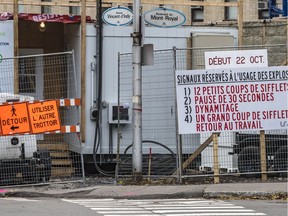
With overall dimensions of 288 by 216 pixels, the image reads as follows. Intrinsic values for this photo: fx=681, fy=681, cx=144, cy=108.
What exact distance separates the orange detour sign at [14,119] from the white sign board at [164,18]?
4.22 m

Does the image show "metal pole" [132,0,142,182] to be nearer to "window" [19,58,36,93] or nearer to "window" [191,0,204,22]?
"window" [19,58,36,93]

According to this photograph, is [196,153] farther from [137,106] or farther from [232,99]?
[137,106]

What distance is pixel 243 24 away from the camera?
19.4 meters

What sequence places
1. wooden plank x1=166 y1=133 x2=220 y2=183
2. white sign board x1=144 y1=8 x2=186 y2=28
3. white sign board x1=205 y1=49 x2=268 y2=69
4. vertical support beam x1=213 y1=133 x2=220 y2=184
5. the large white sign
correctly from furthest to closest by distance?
white sign board x1=144 y1=8 x2=186 y2=28
wooden plank x1=166 y1=133 x2=220 y2=183
white sign board x1=205 y1=49 x2=268 y2=69
vertical support beam x1=213 y1=133 x2=220 y2=184
the large white sign

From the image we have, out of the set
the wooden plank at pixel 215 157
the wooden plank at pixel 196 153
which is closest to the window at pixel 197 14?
the wooden plank at pixel 196 153

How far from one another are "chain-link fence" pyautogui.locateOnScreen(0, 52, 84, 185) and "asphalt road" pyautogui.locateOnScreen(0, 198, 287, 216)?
6.87 ft

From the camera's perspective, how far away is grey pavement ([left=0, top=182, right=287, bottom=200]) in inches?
487

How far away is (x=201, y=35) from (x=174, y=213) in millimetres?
8108

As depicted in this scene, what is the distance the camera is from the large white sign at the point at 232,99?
45.4 feet

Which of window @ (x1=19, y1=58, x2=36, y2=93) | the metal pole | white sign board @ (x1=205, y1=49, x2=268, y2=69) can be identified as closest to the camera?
white sign board @ (x1=205, y1=49, x2=268, y2=69)

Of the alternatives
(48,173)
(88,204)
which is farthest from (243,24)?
(88,204)

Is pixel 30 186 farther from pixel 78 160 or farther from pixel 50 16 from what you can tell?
pixel 50 16

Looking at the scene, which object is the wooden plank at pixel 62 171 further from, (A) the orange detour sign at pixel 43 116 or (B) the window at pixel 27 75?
(B) the window at pixel 27 75

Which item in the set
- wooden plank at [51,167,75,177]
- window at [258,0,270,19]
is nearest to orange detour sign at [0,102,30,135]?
wooden plank at [51,167,75,177]
